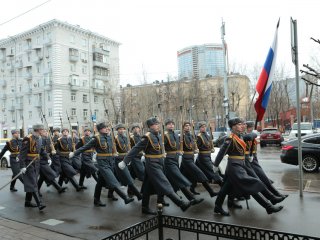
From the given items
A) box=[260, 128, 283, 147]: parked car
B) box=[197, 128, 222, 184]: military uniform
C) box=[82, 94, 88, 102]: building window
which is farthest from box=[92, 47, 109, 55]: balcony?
box=[197, 128, 222, 184]: military uniform

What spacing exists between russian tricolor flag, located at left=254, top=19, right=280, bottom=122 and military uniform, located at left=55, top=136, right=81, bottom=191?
5.73m

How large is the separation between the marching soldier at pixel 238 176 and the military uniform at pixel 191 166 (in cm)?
126

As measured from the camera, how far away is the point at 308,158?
12.6 metres

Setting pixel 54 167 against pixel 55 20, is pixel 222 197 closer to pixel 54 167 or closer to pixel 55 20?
pixel 54 167

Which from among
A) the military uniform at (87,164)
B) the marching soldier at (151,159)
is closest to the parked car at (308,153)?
the military uniform at (87,164)

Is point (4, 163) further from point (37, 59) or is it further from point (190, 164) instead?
point (37, 59)

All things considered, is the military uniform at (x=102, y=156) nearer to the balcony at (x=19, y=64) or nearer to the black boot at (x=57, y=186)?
the black boot at (x=57, y=186)

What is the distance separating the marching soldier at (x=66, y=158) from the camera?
10391 mm

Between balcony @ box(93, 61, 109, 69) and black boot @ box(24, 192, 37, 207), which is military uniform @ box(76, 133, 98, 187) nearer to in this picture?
black boot @ box(24, 192, 37, 207)

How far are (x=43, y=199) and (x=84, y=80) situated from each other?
48.8m

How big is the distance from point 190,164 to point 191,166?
0.06 metres

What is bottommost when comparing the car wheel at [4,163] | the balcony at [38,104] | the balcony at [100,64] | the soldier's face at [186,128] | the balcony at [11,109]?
the car wheel at [4,163]

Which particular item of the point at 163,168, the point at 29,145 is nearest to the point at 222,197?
the point at 163,168

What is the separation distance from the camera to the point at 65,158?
10750 millimetres
